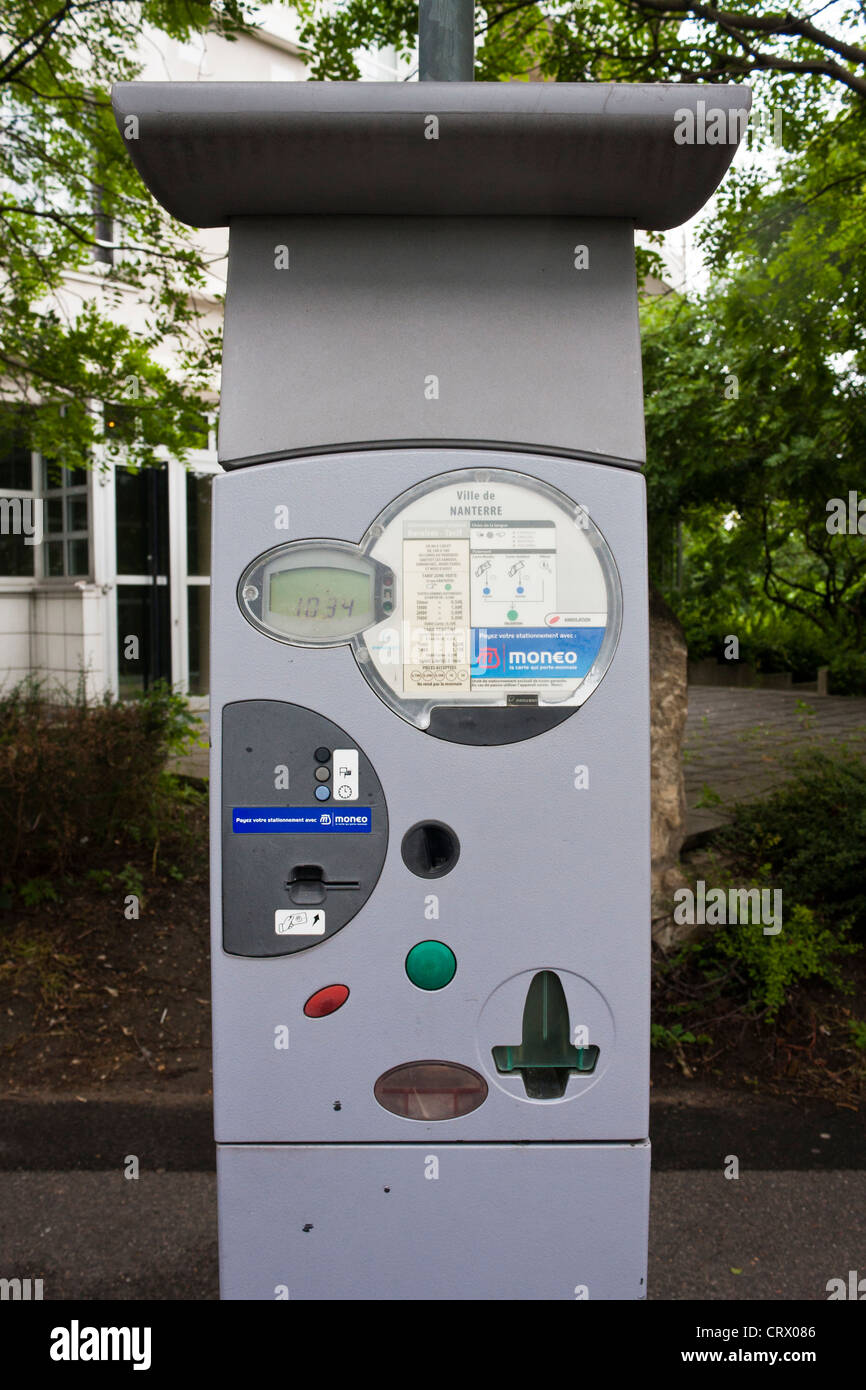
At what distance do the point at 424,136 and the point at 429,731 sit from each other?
963 mm

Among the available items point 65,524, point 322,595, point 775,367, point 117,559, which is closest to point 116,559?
point 117,559

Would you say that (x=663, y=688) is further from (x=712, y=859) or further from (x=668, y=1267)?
A: (x=668, y=1267)

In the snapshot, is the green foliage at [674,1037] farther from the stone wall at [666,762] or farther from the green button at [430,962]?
the green button at [430,962]

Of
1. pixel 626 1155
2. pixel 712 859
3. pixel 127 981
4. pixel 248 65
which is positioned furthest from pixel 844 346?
pixel 248 65

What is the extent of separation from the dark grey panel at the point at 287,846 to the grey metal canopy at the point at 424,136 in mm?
895

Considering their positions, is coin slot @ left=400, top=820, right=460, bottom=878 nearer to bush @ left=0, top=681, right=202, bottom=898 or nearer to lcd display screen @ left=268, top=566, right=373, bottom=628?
lcd display screen @ left=268, top=566, right=373, bottom=628

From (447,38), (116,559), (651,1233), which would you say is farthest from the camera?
(116,559)

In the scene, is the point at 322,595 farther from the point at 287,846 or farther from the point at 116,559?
the point at 116,559

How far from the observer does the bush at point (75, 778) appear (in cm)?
464

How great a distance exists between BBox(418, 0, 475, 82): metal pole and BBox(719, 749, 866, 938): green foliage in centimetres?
327

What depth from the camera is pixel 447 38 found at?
215 cm

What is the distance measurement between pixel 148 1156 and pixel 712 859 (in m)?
2.64
